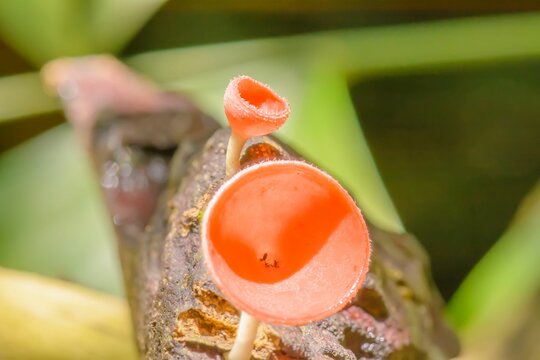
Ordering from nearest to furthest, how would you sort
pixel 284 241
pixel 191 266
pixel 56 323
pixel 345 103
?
pixel 284 241 < pixel 191 266 < pixel 56 323 < pixel 345 103

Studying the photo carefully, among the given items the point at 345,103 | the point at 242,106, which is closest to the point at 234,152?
the point at 242,106

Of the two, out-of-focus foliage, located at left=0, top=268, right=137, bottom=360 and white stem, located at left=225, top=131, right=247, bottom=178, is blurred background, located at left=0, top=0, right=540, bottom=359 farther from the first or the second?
white stem, located at left=225, top=131, right=247, bottom=178

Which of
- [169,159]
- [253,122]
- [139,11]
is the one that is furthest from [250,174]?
[139,11]

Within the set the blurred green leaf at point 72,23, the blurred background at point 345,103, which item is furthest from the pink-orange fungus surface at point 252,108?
the blurred green leaf at point 72,23

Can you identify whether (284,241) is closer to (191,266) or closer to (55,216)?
(191,266)

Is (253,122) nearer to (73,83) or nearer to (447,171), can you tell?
(73,83)

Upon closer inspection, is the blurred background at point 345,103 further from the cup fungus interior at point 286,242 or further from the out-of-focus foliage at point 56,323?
the cup fungus interior at point 286,242

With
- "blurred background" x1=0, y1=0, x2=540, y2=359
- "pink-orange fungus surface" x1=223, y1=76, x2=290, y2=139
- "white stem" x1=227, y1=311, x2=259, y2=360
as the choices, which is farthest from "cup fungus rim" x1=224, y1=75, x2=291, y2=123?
"blurred background" x1=0, y1=0, x2=540, y2=359
